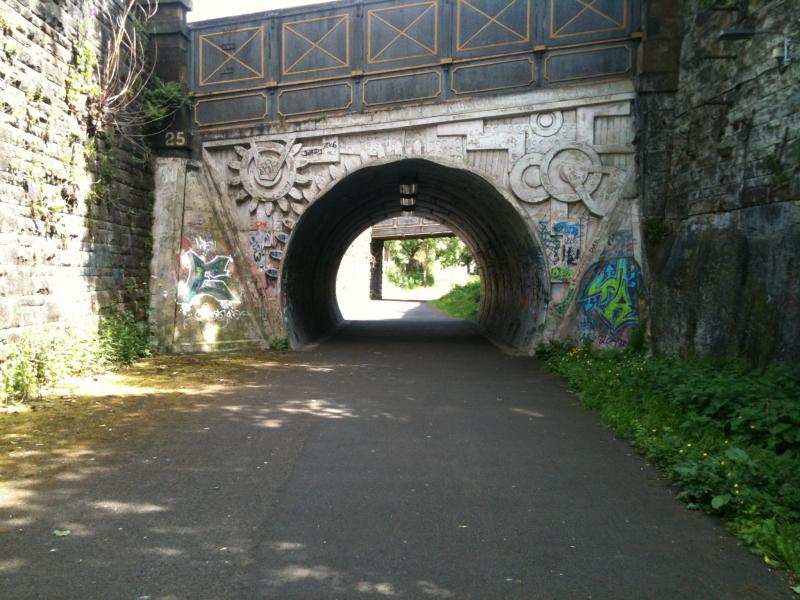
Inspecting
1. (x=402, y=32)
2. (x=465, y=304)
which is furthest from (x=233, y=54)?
(x=465, y=304)

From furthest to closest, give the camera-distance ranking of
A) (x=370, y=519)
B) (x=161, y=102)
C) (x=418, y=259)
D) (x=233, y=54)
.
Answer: (x=418, y=259), (x=233, y=54), (x=161, y=102), (x=370, y=519)

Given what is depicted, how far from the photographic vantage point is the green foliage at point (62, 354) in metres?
7.23

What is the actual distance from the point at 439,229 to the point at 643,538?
90.2 feet

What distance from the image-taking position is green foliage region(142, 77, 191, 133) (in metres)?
11.6

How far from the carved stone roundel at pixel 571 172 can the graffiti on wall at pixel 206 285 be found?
6.18 meters

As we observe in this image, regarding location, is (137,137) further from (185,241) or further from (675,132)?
(675,132)

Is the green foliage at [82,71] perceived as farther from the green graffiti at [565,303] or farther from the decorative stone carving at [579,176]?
the green graffiti at [565,303]

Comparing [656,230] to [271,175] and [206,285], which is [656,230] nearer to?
[271,175]

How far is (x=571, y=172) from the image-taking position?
35.4 ft

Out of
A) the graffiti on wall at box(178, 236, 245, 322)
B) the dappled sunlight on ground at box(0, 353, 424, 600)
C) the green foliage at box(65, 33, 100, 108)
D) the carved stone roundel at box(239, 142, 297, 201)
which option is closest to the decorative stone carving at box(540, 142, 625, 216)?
the carved stone roundel at box(239, 142, 297, 201)

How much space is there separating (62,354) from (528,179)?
7.89 meters

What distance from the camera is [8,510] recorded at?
13.0 feet

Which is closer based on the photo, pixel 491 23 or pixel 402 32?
pixel 491 23

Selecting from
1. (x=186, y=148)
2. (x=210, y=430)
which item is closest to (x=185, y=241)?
(x=186, y=148)
